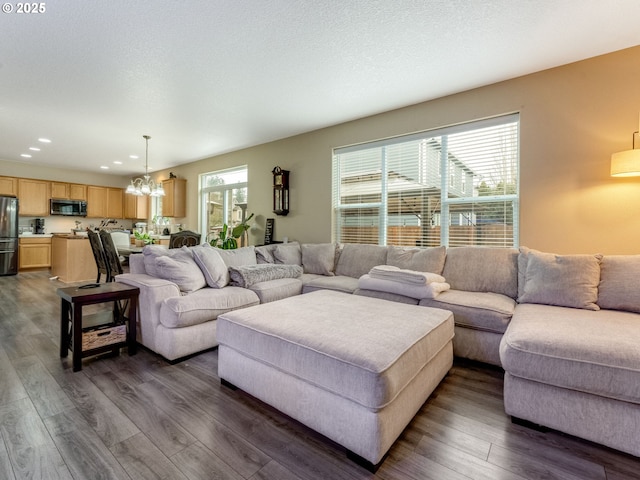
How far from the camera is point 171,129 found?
4.55 metres

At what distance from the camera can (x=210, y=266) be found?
113 inches

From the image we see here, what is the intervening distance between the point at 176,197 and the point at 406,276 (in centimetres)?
587

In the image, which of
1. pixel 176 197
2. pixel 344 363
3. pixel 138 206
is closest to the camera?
pixel 344 363

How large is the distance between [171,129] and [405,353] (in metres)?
4.69

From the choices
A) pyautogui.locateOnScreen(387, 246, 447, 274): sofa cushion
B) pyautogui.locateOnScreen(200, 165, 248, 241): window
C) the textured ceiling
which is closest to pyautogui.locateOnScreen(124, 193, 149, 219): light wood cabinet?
pyautogui.locateOnScreen(200, 165, 248, 241): window

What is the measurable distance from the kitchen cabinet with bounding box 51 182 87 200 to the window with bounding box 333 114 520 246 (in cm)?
721

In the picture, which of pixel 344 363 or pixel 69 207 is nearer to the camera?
pixel 344 363

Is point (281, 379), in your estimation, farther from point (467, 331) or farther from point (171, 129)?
point (171, 129)

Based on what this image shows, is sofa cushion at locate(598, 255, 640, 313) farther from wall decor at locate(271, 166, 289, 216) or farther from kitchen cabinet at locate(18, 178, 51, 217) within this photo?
kitchen cabinet at locate(18, 178, 51, 217)

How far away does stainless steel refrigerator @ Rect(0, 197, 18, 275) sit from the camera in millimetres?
6160

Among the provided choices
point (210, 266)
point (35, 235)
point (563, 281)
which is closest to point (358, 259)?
point (210, 266)

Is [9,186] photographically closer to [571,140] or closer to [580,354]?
[580,354]

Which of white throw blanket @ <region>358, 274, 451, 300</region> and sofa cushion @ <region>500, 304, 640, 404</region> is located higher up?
white throw blanket @ <region>358, 274, 451, 300</region>

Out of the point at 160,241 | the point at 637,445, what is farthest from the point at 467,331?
the point at 160,241
